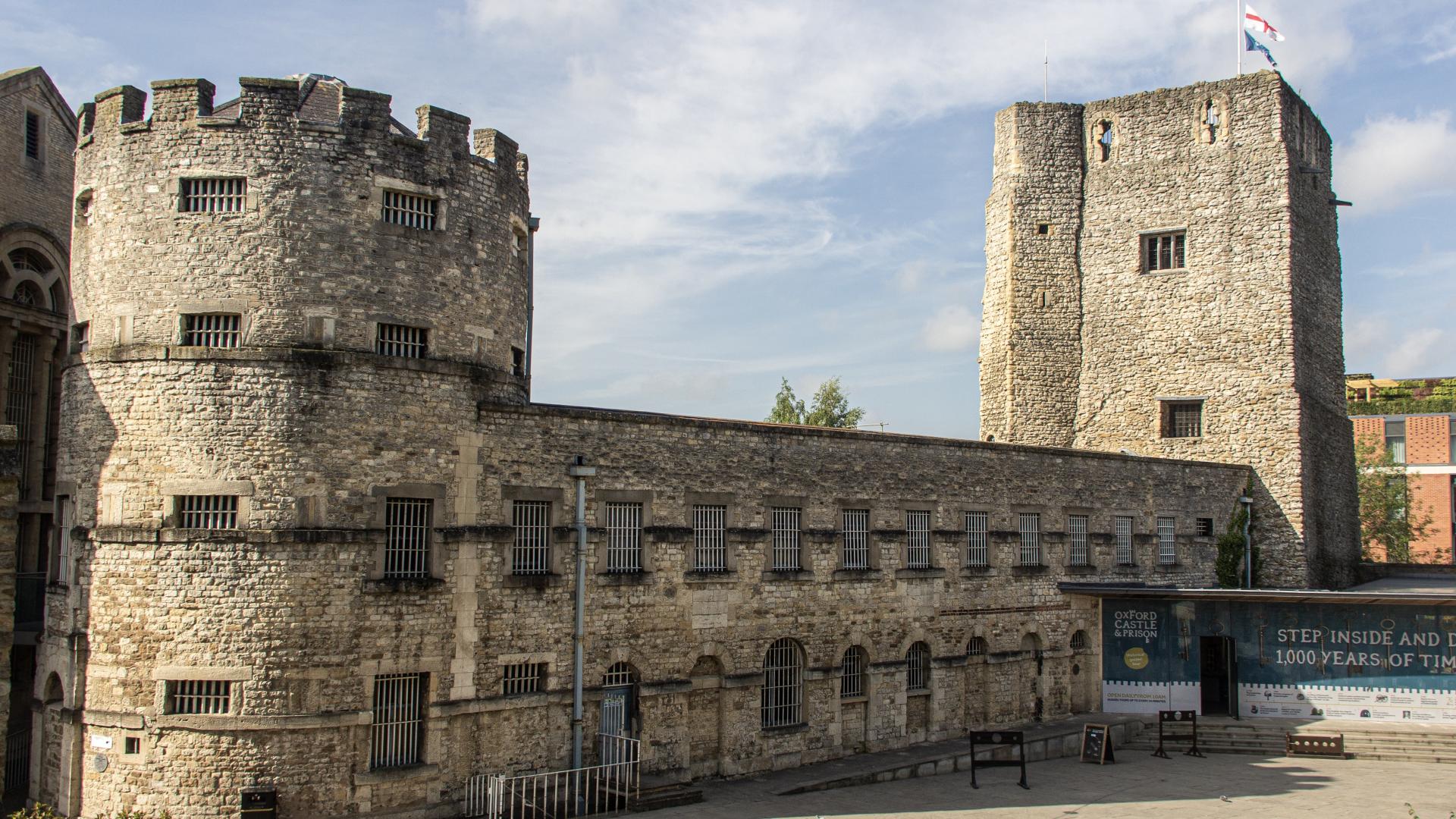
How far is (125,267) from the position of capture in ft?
59.7

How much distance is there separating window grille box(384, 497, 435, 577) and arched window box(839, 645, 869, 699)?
1000 centimetres

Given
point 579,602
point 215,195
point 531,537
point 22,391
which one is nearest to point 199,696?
point 531,537

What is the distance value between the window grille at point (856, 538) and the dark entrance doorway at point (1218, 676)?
33.0ft

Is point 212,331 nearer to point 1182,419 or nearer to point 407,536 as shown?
point 407,536

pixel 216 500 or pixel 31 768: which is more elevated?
pixel 216 500

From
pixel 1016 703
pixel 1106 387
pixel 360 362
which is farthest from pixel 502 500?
pixel 1106 387

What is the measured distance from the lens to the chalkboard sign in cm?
2497

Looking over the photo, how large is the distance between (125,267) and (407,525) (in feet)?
19.5

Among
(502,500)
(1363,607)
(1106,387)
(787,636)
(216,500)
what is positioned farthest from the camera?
(1106,387)

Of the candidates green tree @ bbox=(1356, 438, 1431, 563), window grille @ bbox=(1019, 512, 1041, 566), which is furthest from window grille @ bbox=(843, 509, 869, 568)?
green tree @ bbox=(1356, 438, 1431, 563)

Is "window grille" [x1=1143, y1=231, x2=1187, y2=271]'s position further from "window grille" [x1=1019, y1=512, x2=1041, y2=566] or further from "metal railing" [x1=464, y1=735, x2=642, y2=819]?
"metal railing" [x1=464, y1=735, x2=642, y2=819]

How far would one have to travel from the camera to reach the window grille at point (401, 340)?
18.4 m

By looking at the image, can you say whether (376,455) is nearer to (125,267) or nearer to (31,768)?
(125,267)

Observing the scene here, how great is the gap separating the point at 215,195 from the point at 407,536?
19.9 ft
